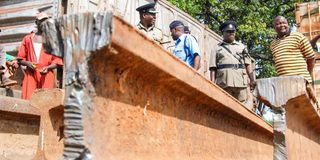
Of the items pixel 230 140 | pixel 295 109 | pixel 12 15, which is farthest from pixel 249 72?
pixel 12 15

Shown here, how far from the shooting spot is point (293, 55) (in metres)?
4.14

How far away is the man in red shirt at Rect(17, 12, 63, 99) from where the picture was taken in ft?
15.9

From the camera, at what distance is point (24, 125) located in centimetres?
384

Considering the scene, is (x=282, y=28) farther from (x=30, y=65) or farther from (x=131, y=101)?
(x=131, y=101)

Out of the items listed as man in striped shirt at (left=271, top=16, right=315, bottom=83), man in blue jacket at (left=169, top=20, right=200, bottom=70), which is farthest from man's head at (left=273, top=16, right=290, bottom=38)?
man in blue jacket at (left=169, top=20, right=200, bottom=70)

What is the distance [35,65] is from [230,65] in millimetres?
2243

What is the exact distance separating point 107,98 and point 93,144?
179 mm

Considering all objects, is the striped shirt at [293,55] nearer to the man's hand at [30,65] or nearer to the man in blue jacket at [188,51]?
the man in blue jacket at [188,51]

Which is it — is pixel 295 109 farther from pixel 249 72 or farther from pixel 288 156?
pixel 249 72

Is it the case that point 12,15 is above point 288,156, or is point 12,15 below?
above

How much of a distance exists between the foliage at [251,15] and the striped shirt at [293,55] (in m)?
9.09

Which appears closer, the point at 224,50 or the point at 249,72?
the point at 224,50

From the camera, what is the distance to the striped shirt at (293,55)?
411cm

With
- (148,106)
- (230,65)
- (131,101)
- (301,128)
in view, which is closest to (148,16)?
(230,65)
